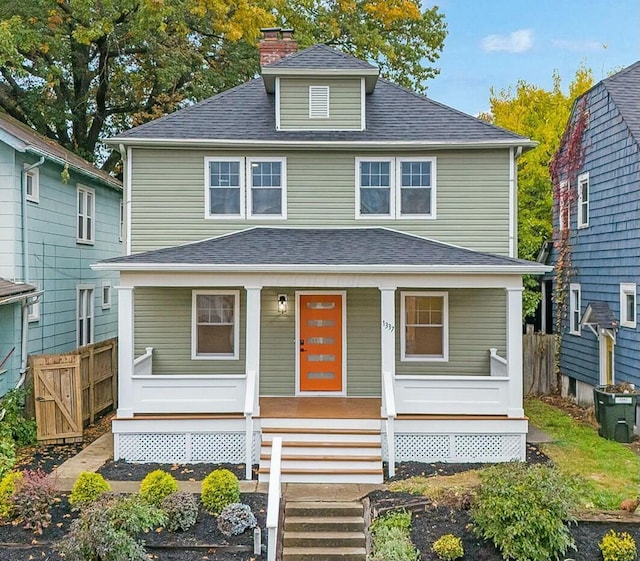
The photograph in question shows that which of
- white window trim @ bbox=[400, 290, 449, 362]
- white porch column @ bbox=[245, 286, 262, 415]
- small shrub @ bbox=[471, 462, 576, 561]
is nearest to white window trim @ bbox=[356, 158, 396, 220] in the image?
white window trim @ bbox=[400, 290, 449, 362]

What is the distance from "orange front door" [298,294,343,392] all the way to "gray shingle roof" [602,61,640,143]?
7191 mm

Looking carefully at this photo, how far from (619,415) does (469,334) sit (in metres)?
3.19

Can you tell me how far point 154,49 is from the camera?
65.1 ft

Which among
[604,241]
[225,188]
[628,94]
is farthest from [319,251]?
[628,94]

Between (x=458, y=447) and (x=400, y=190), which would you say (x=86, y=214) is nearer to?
(x=400, y=190)

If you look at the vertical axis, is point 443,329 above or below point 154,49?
below

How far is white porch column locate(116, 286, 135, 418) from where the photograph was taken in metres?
10.0

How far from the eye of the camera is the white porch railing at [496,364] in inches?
440

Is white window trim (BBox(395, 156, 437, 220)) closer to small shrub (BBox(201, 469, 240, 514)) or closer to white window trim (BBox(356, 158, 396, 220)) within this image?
white window trim (BBox(356, 158, 396, 220))

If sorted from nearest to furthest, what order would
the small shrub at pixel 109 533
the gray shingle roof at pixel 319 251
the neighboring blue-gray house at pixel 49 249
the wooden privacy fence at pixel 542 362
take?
the small shrub at pixel 109 533, the gray shingle roof at pixel 319 251, the neighboring blue-gray house at pixel 49 249, the wooden privacy fence at pixel 542 362

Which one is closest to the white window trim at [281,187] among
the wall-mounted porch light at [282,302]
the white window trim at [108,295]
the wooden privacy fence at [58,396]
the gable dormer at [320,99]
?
the gable dormer at [320,99]

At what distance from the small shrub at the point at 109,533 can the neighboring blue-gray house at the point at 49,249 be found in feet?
18.5

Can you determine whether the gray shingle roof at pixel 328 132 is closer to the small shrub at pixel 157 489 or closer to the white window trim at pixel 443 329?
the white window trim at pixel 443 329

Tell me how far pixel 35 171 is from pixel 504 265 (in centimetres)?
1003
